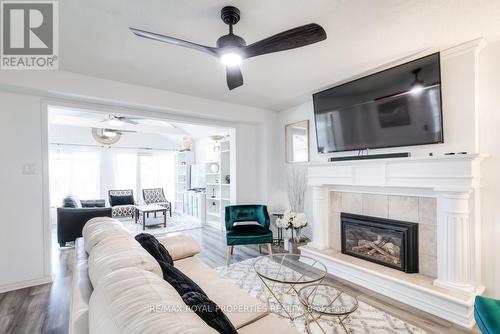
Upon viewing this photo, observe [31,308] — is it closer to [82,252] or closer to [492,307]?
[82,252]

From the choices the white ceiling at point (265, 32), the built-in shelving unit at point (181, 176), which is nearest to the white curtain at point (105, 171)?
the built-in shelving unit at point (181, 176)

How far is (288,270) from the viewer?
2189 mm

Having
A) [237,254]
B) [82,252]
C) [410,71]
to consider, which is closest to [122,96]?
[82,252]

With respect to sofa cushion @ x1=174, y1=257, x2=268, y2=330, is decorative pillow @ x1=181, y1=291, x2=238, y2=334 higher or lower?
higher

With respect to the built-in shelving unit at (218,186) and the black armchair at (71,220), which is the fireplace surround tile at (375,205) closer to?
the built-in shelving unit at (218,186)

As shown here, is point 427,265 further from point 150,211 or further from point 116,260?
point 150,211

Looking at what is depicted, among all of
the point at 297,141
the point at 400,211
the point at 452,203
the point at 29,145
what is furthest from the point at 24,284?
the point at 452,203

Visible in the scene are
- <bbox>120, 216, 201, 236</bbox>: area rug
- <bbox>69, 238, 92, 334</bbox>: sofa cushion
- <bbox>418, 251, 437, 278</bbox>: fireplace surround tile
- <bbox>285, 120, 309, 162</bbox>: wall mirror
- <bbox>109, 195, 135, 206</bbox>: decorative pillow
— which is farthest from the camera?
<bbox>109, 195, 135, 206</bbox>: decorative pillow

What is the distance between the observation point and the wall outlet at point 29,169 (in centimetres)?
284

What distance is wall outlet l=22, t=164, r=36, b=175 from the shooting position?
9.32 feet

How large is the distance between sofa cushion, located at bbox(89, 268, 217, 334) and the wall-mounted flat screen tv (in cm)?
275

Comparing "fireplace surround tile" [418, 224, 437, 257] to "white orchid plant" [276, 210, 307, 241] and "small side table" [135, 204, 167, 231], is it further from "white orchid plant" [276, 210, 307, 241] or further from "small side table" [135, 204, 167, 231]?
"small side table" [135, 204, 167, 231]

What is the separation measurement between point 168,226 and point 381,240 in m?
4.84

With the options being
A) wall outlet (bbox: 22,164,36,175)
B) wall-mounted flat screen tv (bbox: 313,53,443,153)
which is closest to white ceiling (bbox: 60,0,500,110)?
wall-mounted flat screen tv (bbox: 313,53,443,153)
